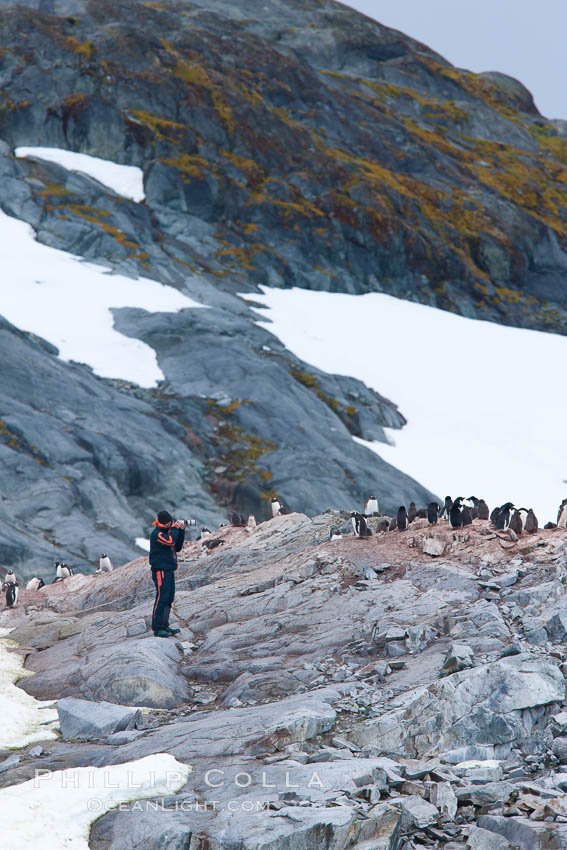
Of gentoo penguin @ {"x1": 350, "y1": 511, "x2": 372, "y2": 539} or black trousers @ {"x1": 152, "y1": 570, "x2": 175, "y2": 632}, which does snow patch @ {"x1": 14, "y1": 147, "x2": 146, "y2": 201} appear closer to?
gentoo penguin @ {"x1": 350, "y1": 511, "x2": 372, "y2": 539}

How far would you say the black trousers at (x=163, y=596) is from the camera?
16.0 meters

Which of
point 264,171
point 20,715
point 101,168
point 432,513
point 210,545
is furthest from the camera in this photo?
point 264,171

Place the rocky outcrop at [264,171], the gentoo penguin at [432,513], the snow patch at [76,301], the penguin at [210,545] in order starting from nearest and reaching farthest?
→ the gentoo penguin at [432,513], the penguin at [210,545], the snow patch at [76,301], the rocky outcrop at [264,171]

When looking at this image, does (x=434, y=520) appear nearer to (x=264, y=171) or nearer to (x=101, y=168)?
(x=101, y=168)

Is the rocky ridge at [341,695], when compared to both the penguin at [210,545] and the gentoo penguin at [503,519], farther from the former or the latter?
Result: the penguin at [210,545]

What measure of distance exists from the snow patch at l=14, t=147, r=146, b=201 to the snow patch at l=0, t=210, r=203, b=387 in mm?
11184

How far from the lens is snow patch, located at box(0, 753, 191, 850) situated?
29.9 ft

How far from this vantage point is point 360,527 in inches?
790

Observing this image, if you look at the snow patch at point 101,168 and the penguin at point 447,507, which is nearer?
the penguin at point 447,507

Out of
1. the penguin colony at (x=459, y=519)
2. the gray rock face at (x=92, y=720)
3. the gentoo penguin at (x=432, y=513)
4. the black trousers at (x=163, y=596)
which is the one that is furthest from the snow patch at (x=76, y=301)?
the gray rock face at (x=92, y=720)

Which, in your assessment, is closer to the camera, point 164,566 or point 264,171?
point 164,566

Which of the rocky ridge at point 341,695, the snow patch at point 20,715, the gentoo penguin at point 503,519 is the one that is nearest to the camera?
the rocky ridge at point 341,695

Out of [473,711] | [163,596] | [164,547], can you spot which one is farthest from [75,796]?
[164,547]

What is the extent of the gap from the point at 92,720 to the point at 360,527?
923 centimetres
